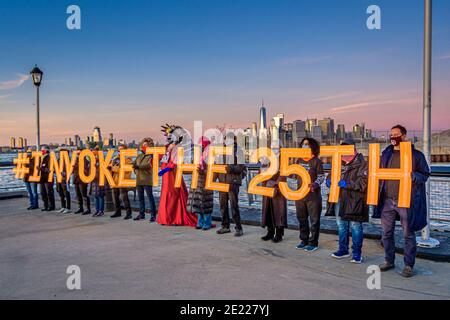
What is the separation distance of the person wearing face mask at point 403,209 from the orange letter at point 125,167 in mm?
6971

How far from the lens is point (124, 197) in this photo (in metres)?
10.8

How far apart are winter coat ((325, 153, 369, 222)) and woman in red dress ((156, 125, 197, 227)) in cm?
441

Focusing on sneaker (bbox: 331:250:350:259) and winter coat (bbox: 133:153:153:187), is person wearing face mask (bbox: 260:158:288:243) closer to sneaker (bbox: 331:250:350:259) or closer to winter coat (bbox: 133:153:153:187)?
sneaker (bbox: 331:250:350:259)

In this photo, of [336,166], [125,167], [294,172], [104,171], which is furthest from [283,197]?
[104,171]

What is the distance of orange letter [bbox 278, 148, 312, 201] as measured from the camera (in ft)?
23.6

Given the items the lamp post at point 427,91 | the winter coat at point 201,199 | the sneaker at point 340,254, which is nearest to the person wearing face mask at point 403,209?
the sneaker at point 340,254

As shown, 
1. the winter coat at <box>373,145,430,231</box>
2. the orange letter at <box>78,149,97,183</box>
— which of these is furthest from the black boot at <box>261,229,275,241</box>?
the orange letter at <box>78,149,97,183</box>

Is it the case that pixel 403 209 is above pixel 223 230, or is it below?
above

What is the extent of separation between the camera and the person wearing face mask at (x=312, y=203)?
7098 millimetres

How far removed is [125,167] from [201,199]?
122 inches

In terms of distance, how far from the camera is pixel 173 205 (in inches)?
387

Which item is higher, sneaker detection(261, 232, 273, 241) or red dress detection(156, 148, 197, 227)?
red dress detection(156, 148, 197, 227)

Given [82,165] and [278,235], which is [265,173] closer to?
[278,235]
